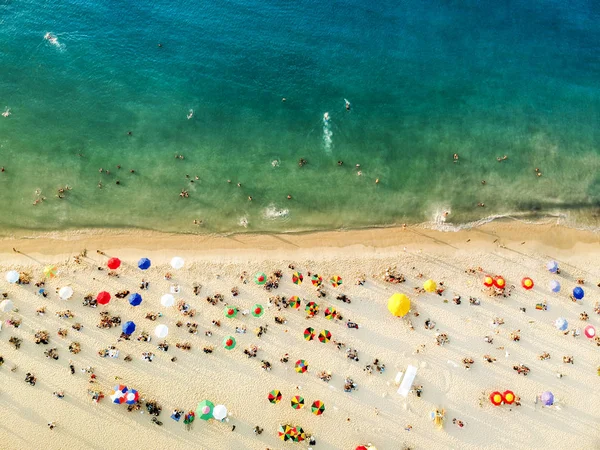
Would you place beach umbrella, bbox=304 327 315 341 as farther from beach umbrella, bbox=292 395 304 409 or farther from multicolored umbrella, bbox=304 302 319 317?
beach umbrella, bbox=292 395 304 409

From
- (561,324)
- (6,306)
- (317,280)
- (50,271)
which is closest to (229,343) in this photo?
(317,280)

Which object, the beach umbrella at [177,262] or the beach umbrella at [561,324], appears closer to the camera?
the beach umbrella at [561,324]

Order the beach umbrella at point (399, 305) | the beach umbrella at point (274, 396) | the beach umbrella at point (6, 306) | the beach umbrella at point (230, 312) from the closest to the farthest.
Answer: the beach umbrella at point (274, 396) → the beach umbrella at point (6, 306) → the beach umbrella at point (399, 305) → the beach umbrella at point (230, 312)

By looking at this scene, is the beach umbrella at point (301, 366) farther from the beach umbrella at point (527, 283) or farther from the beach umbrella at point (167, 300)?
the beach umbrella at point (527, 283)

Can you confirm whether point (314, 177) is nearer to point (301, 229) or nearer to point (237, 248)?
point (301, 229)

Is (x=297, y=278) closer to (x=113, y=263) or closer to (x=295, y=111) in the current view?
(x=113, y=263)

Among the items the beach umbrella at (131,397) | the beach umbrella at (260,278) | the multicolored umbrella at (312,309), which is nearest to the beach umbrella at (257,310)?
the beach umbrella at (260,278)

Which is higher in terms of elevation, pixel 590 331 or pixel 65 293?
pixel 590 331
